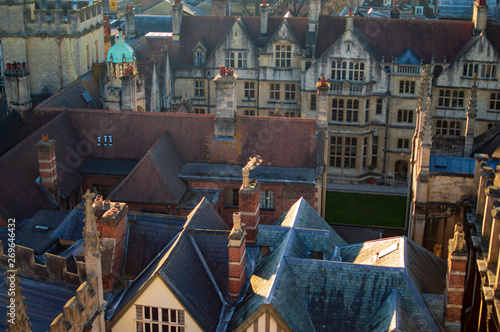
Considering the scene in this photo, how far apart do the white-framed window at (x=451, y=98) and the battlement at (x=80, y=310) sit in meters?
38.8

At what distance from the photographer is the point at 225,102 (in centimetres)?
3766

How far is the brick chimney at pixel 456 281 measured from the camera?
22.3m

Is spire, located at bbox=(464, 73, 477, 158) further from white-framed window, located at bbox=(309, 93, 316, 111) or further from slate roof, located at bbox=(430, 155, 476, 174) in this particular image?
white-framed window, located at bbox=(309, 93, 316, 111)

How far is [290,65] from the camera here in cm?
5422

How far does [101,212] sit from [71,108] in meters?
18.9

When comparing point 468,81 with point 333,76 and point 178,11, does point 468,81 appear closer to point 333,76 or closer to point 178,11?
point 333,76

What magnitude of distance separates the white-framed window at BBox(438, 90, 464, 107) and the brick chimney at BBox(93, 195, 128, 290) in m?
34.4

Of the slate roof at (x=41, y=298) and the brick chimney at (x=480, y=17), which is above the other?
the brick chimney at (x=480, y=17)

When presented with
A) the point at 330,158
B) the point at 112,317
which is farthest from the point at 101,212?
the point at 330,158

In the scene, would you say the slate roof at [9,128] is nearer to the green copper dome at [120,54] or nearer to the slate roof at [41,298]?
the green copper dome at [120,54]

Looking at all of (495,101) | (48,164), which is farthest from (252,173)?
(495,101)

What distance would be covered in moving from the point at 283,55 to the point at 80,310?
38704mm

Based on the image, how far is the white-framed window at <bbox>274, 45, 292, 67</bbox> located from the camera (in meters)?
53.9

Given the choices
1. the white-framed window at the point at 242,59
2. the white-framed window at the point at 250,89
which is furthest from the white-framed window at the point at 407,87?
the white-framed window at the point at 242,59
